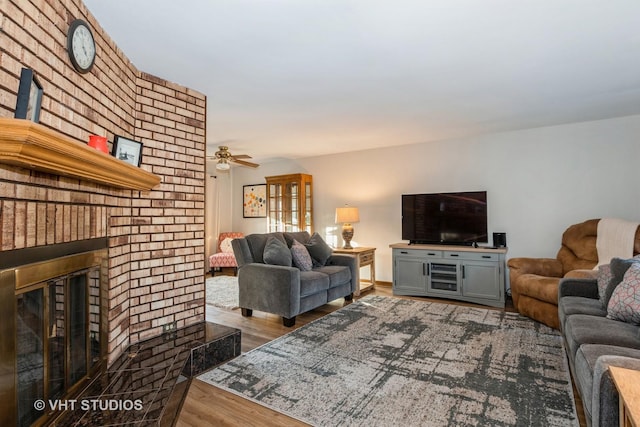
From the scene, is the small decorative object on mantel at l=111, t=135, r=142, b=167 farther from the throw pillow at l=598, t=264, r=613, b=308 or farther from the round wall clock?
the throw pillow at l=598, t=264, r=613, b=308

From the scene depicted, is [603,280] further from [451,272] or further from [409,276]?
[409,276]

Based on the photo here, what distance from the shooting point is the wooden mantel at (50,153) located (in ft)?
3.14

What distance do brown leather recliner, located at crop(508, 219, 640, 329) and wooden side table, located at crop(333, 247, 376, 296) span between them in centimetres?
187

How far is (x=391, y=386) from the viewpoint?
217 centimetres

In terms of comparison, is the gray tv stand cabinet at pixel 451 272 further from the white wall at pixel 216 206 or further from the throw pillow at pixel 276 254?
the white wall at pixel 216 206

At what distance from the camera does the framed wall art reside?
6750 mm

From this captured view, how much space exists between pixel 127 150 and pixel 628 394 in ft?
8.74

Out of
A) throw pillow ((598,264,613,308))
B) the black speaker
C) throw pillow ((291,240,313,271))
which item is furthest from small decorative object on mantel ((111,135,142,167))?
the black speaker

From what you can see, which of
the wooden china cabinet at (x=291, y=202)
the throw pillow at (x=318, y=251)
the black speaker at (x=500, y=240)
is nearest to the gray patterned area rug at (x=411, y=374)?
the throw pillow at (x=318, y=251)

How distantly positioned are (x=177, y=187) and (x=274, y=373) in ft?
5.27

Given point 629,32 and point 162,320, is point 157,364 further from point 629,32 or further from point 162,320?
point 629,32

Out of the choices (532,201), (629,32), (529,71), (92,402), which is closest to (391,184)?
(532,201)

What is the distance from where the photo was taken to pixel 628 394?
98cm

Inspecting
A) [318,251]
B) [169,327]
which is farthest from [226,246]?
[169,327]
